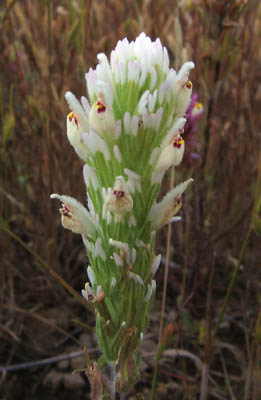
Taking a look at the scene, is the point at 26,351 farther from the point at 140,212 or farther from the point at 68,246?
the point at 140,212

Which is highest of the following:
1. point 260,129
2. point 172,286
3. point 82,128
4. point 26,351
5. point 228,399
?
point 260,129

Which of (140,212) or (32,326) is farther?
(32,326)

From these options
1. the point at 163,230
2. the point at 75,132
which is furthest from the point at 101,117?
the point at 163,230

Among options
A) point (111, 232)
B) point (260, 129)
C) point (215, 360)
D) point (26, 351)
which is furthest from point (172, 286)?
point (111, 232)

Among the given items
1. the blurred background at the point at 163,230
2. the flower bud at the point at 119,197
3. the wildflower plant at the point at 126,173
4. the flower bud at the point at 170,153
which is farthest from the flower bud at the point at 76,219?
the blurred background at the point at 163,230

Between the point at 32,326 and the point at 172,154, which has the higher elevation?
the point at 172,154

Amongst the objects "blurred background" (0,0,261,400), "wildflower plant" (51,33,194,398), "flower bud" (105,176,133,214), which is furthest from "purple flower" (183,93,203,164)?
"flower bud" (105,176,133,214)
